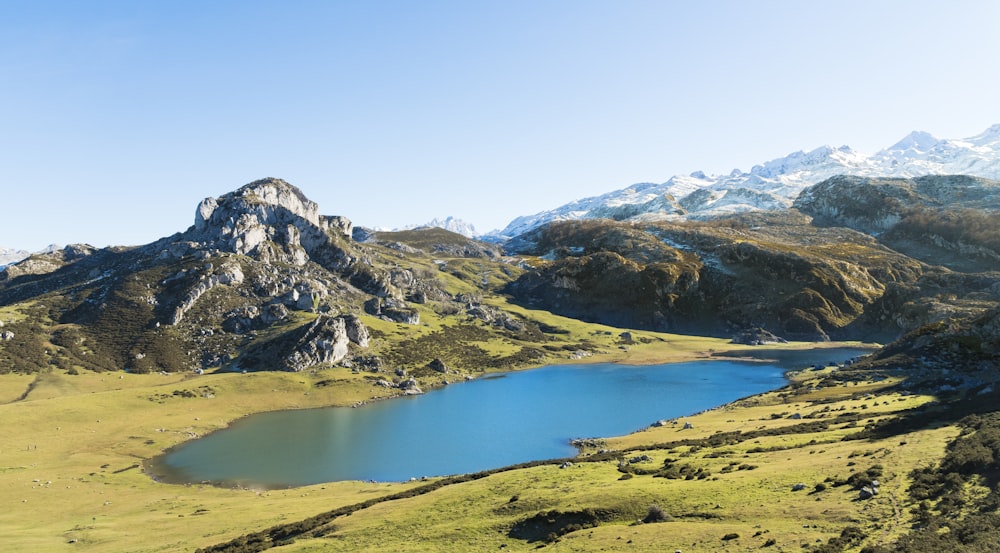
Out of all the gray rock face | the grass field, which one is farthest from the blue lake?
the gray rock face

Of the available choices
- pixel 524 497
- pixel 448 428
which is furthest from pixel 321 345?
pixel 524 497

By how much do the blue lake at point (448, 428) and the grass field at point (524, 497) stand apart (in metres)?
9.50

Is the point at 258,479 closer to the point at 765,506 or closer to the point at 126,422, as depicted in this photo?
the point at 126,422

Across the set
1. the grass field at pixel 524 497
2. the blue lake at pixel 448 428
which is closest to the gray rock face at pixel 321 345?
the blue lake at pixel 448 428

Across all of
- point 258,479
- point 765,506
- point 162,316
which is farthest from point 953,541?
point 162,316

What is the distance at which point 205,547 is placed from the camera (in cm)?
4894

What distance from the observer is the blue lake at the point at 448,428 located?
94188 mm

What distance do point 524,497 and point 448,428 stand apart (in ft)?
249

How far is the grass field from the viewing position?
3456 cm

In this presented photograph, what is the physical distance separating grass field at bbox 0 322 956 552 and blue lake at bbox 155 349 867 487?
9.50 metres

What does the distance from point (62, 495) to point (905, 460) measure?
325 ft

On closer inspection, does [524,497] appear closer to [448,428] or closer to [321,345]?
[448,428]

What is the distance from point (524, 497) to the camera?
1828 inches

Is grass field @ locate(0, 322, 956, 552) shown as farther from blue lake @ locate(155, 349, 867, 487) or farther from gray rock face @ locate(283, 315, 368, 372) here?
gray rock face @ locate(283, 315, 368, 372)
